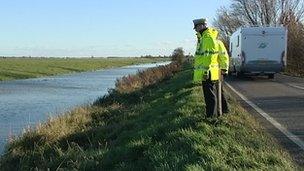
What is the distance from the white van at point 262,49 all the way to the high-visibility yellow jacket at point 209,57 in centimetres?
1825

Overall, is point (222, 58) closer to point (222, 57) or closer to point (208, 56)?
point (222, 57)

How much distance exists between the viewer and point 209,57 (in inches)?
407

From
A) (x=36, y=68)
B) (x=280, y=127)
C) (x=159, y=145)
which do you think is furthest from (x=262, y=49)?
(x=36, y=68)

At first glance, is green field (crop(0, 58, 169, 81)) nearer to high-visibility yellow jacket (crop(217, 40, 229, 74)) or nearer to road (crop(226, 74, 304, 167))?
road (crop(226, 74, 304, 167))

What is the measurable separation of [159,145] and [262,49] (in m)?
20.3

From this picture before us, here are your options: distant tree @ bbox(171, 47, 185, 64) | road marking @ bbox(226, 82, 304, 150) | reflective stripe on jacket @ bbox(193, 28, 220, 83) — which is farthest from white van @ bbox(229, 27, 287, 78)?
distant tree @ bbox(171, 47, 185, 64)

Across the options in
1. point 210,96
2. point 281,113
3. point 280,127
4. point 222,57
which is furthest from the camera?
point 281,113

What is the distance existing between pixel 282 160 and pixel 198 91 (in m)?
10.1

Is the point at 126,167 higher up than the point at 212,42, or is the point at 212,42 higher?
the point at 212,42

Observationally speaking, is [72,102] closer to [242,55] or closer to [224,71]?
[242,55]

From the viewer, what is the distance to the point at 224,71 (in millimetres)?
10664

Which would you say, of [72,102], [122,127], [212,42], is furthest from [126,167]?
[72,102]

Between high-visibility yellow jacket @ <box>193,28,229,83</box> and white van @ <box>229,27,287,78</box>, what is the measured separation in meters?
18.2

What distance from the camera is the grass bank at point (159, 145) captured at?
7875 millimetres
